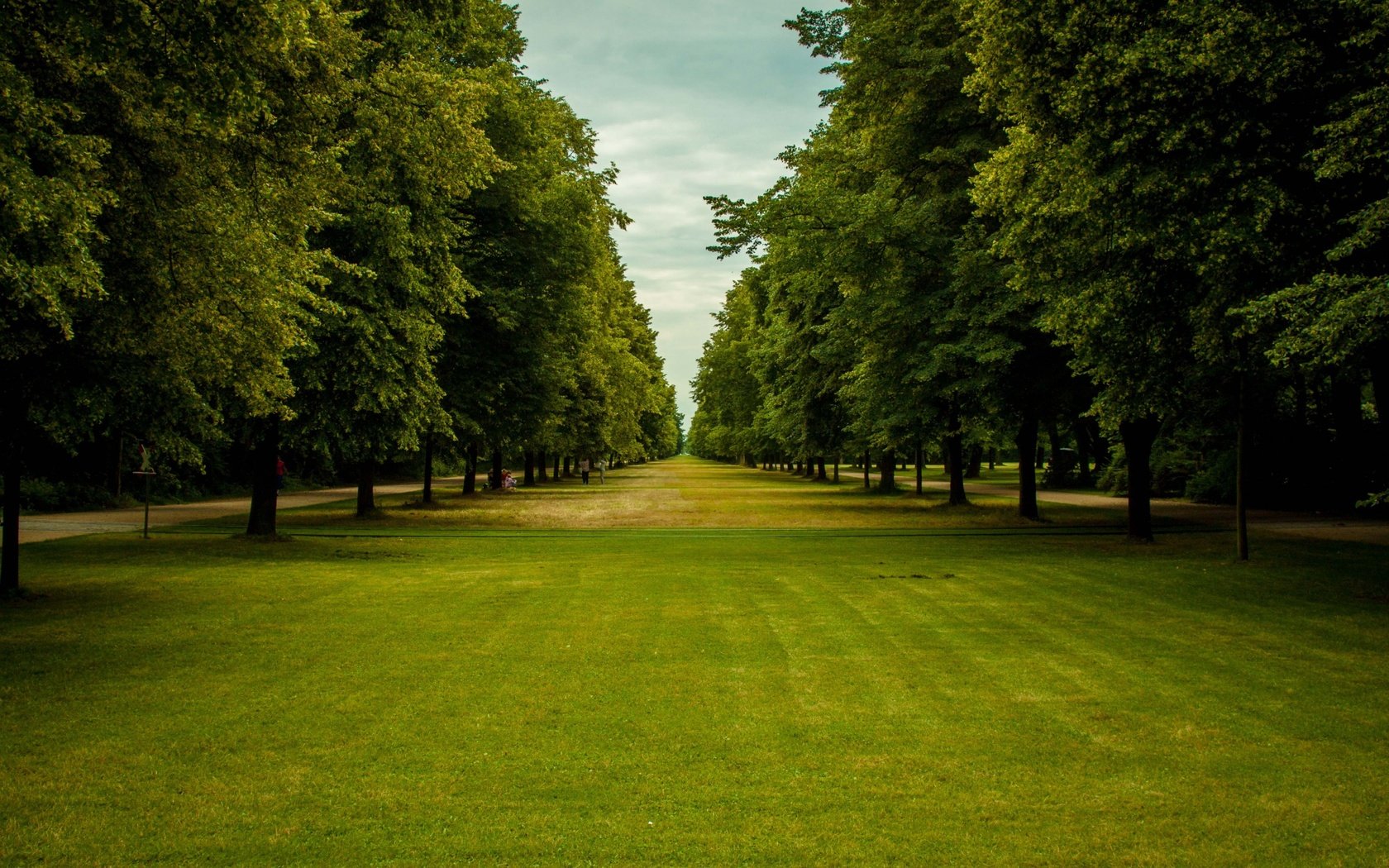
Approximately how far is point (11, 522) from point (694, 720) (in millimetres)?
9795

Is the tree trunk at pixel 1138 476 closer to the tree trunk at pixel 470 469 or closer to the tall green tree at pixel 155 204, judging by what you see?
the tall green tree at pixel 155 204

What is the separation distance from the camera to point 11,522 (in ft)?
37.5

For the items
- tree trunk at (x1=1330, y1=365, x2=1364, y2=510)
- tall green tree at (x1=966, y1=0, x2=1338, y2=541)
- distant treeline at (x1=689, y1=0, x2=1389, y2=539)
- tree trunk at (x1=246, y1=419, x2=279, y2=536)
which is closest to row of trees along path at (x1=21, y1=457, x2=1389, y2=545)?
tree trunk at (x1=1330, y1=365, x2=1364, y2=510)

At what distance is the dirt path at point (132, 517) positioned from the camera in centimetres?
2164

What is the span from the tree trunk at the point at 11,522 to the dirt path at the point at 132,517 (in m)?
8.73

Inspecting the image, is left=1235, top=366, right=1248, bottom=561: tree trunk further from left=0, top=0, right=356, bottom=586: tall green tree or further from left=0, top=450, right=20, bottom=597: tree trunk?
left=0, top=450, right=20, bottom=597: tree trunk

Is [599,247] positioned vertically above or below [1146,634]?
above

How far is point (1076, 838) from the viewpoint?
4867 millimetres

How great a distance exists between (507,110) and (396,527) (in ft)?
38.3

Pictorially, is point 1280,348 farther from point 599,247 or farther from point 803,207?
point 599,247

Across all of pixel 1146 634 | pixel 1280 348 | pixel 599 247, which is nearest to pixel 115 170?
pixel 1146 634

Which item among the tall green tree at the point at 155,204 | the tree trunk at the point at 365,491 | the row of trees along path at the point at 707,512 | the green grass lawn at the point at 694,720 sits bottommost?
the row of trees along path at the point at 707,512

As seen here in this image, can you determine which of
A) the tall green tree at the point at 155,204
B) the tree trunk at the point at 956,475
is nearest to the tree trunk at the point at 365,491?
the tall green tree at the point at 155,204

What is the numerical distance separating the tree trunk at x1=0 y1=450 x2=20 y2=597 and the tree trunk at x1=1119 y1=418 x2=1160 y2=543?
68.0 ft
